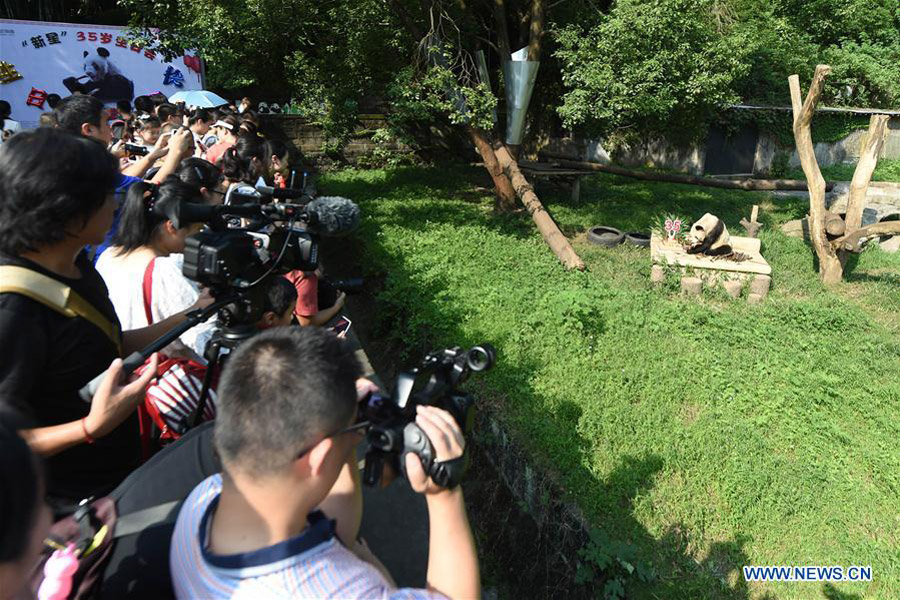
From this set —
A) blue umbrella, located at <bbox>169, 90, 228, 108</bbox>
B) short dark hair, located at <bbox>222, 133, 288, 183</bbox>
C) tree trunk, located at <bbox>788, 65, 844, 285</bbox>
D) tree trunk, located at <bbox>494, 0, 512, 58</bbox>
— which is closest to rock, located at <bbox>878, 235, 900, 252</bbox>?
tree trunk, located at <bbox>788, 65, 844, 285</bbox>

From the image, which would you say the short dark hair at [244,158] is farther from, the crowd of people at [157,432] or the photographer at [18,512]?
the photographer at [18,512]

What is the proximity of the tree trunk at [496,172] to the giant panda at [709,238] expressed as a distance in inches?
128

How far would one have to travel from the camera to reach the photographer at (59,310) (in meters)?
1.61

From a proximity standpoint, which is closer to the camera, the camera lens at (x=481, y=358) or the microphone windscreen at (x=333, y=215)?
A: the camera lens at (x=481, y=358)

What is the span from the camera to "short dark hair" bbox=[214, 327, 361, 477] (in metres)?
1.23

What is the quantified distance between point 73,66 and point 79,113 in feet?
30.9


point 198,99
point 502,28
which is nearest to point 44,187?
point 502,28

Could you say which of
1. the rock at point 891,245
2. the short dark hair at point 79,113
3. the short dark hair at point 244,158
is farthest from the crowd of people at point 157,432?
the rock at point 891,245

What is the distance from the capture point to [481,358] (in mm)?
1508

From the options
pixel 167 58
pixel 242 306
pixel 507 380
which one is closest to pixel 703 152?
pixel 167 58

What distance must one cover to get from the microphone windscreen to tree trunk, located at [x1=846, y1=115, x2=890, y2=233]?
7504 millimetres

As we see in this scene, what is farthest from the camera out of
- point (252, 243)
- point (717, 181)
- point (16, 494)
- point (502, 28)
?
point (717, 181)

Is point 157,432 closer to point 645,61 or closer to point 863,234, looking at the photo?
point 645,61

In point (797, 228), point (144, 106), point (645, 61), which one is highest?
point (645, 61)
